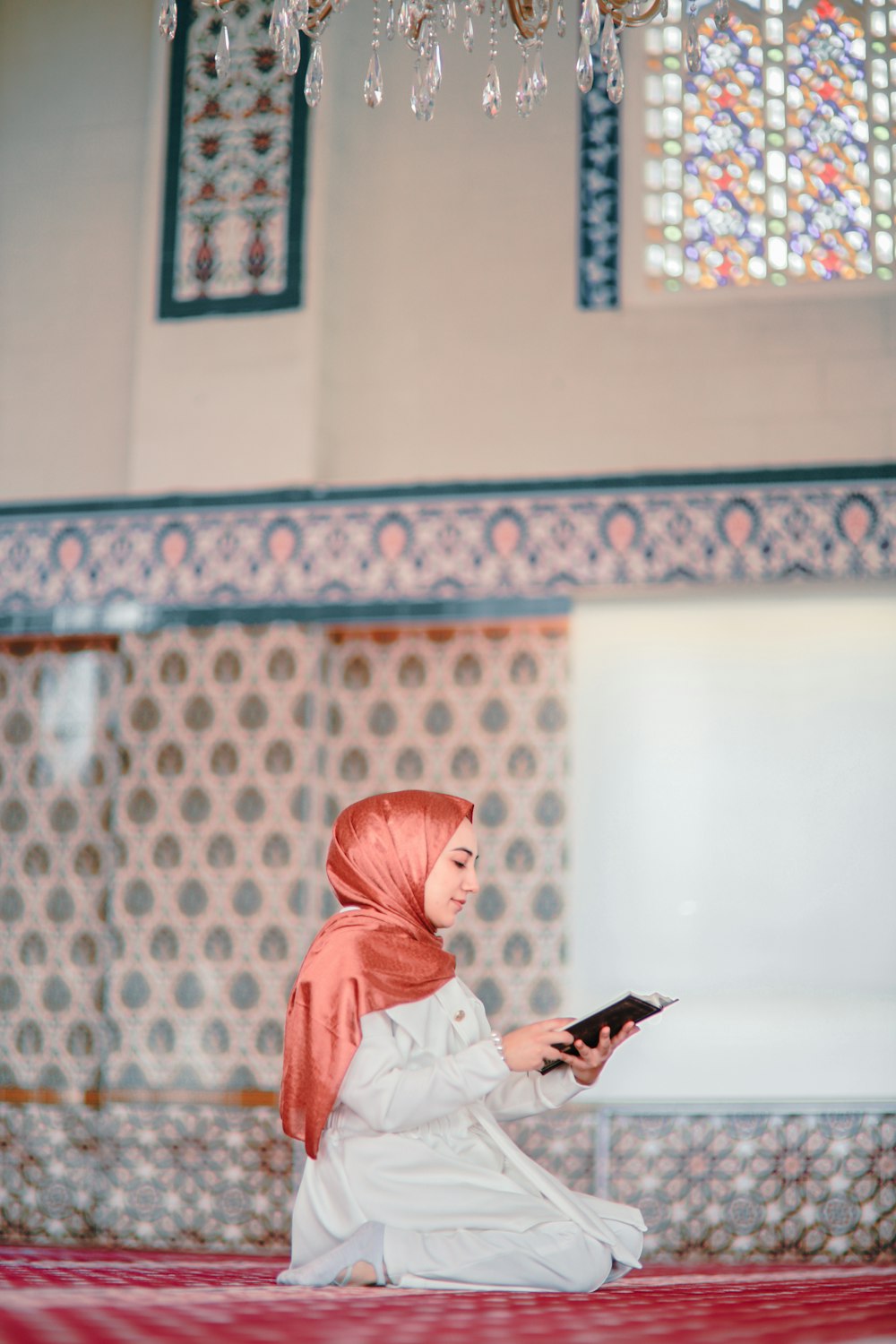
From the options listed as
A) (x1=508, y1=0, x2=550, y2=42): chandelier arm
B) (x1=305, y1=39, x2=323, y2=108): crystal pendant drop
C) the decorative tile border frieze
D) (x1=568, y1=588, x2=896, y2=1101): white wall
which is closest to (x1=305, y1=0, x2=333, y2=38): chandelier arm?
(x1=305, y1=39, x2=323, y2=108): crystal pendant drop

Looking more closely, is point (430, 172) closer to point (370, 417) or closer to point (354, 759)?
point (370, 417)

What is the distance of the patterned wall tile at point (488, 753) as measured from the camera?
4.76 metres

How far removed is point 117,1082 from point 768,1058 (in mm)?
1971

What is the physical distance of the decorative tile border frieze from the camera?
4641 mm

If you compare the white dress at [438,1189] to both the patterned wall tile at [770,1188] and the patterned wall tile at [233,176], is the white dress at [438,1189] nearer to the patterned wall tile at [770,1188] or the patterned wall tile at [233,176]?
the patterned wall tile at [770,1188]

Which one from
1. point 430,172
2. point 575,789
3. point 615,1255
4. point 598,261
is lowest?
point 615,1255

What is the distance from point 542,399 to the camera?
4949 mm

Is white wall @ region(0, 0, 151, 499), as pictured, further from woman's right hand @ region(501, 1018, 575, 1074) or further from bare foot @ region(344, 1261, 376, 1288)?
bare foot @ region(344, 1261, 376, 1288)

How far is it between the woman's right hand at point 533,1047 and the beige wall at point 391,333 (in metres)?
2.55

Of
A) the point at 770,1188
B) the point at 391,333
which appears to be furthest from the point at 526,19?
the point at 770,1188

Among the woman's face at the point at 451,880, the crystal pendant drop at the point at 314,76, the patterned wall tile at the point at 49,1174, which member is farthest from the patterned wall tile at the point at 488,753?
the crystal pendant drop at the point at 314,76

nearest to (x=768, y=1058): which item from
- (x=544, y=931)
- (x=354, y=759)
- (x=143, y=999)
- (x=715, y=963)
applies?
(x=715, y=963)

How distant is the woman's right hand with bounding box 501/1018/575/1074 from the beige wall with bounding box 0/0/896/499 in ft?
8.35

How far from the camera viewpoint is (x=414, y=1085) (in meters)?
2.57
